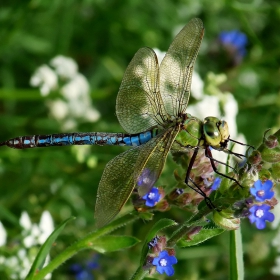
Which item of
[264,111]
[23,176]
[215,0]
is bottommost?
[23,176]

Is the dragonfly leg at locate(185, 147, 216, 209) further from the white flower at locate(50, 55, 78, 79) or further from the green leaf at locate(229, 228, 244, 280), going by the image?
the white flower at locate(50, 55, 78, 79)

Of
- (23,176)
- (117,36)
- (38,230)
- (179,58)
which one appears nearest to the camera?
(179,58)

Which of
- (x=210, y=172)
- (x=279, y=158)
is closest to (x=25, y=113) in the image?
(x=210, y=172)

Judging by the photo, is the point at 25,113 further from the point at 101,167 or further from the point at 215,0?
the point at 215,0

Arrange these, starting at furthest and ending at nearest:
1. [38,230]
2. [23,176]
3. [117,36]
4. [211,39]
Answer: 1. [211,39]
2. [117,36]
3. [23,176]
4. [38,230]

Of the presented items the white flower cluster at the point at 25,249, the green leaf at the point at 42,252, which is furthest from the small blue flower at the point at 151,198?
the white flower cluster at the point at 25,249

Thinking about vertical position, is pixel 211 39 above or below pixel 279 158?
above

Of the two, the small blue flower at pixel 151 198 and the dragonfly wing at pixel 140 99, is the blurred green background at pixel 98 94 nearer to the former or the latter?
the dragonfly wing at pixel 140 99

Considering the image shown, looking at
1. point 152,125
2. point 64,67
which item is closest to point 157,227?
point 152,125
